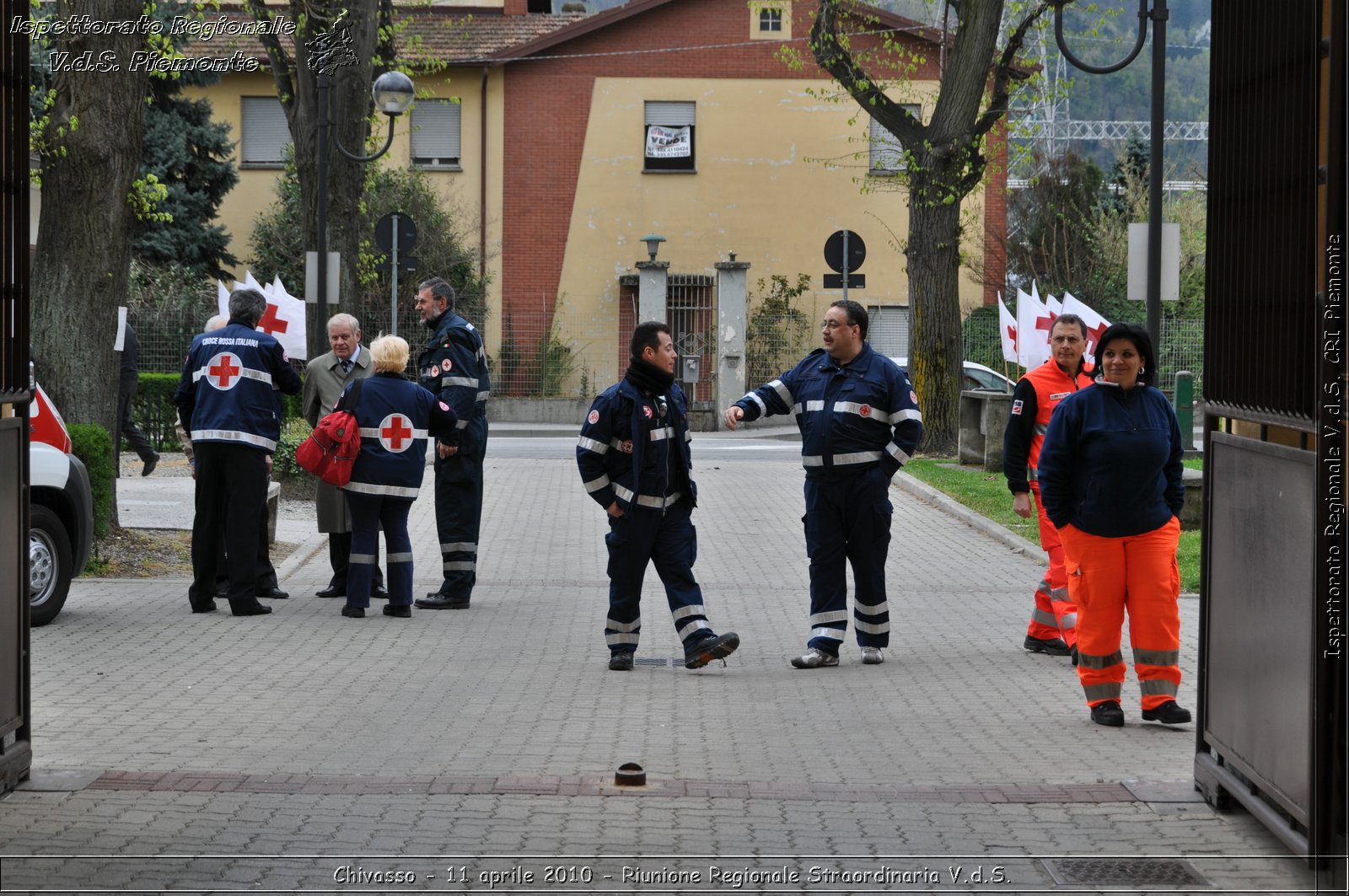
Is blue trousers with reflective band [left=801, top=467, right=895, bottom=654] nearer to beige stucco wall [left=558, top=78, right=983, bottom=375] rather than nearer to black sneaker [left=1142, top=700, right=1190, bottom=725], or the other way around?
black sneaker [left=1142, top=700, right=1190, bottom=725]

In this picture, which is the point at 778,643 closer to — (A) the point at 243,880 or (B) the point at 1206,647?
(B) the point at 1206,647

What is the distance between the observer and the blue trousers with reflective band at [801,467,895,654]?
953cm

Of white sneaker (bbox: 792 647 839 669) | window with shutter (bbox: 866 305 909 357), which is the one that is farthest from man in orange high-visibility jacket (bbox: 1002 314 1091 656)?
window with shutter (bbox: 866 305 909 357)

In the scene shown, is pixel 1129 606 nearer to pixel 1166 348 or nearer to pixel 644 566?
pixel 644 566

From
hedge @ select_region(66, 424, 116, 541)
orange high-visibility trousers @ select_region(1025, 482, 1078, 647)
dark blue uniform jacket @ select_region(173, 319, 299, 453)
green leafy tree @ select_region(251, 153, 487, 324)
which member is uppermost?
green leafy tree @ select_region(251, 153, 487, 324)

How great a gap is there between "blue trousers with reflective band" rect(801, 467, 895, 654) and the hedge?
5.33 meters

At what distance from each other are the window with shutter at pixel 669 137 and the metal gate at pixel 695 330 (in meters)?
2.80

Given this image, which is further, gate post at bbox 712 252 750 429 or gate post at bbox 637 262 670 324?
gate post at bbox 637 262 670 324

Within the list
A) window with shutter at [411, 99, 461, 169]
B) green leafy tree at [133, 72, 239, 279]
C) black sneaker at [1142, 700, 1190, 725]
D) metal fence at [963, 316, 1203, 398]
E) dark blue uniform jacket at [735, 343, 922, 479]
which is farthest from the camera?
window with shutter at [411, 99, 461, 169]

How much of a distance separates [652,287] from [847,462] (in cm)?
2785

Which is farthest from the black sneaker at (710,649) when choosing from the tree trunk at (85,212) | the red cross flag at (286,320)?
the red cross flag at (286,320)

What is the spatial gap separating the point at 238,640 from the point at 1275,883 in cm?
671

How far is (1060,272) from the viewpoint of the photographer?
43.6 metres

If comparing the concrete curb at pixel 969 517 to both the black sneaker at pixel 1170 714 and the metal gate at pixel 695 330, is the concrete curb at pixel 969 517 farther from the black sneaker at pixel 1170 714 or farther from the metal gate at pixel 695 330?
the metal gate at pixel 695 330
